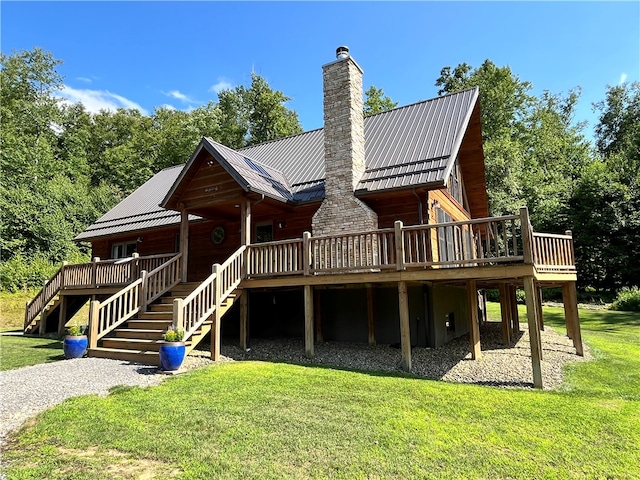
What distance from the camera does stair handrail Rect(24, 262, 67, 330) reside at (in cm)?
1501

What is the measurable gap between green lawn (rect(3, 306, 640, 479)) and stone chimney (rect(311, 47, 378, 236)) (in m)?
4.94

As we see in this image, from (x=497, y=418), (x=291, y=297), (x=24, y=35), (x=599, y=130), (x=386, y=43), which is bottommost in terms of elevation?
(x=497, y=418)

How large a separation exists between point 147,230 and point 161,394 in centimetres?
1083

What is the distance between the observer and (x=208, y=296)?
9.52 m

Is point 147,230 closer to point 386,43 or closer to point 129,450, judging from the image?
point 386,43

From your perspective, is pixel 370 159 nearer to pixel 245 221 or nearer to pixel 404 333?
pixel 245 221

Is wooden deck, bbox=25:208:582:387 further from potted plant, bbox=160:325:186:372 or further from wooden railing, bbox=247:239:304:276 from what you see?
potted plant, bbox=160:325:186:372

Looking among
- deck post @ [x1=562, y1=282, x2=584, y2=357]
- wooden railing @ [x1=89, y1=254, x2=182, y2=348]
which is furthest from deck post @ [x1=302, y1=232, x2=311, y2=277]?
deck post @ [x1=562, y1=282, x2=584, y2=357]

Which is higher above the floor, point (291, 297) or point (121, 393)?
point (291, 297)

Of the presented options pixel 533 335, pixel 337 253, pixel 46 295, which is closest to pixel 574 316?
pixel 533 335

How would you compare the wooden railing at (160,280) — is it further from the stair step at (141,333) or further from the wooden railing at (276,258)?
the wooden railing at (276,258)

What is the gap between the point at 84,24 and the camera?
1441 cm

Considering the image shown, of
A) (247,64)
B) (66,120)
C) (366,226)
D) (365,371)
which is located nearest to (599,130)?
(247,64)

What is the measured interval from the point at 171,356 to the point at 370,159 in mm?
8096
